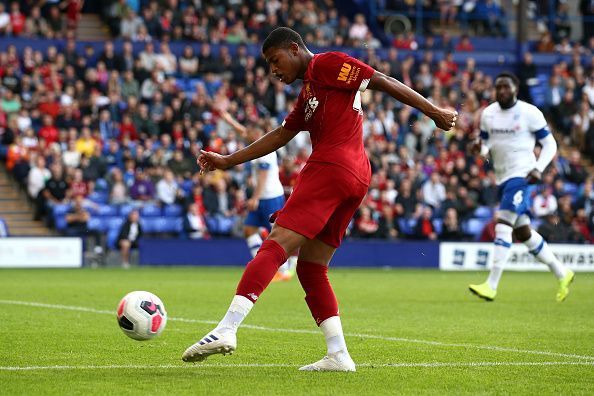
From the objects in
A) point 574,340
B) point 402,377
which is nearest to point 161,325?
point 402,377

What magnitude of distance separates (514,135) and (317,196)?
8.02 metres

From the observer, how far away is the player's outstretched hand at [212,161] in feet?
26.3

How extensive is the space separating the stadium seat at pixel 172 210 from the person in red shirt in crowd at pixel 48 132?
3.01m

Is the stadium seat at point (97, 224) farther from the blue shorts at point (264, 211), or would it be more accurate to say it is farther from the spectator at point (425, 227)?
the blue shorts at point (264, 211)

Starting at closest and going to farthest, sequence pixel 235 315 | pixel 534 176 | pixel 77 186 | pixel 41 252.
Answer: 1. pixel 235 315
2. pixel 534 176
3. pixel 41 252
4. pixel 77 186

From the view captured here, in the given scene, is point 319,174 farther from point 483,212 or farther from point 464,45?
point 464,45

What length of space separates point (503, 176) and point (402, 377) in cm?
793

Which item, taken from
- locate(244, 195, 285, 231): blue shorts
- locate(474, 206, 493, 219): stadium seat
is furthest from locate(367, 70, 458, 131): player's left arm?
locate(474, 206, 493, 219): stadium seat

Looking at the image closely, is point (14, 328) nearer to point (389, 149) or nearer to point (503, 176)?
point (503, 176)

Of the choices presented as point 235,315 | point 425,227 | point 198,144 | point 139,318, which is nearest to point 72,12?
point 198,144

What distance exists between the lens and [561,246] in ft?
83.2

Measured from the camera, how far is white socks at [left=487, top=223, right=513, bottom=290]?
1499 cm

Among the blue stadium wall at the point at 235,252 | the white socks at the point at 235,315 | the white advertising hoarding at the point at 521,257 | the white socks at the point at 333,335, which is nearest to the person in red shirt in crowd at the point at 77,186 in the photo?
the blue stadium wall at the point at 235,252

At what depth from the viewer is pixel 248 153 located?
8078 mm
